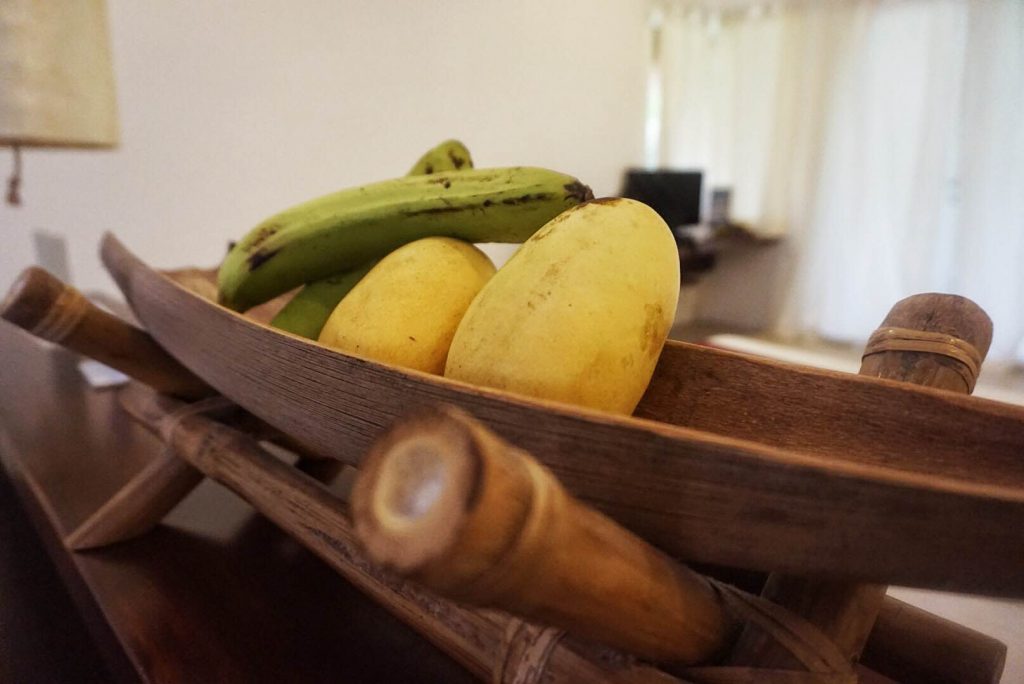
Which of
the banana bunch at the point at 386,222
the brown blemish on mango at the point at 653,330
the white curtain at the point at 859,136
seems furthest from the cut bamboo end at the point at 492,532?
the white curtain at the point at 859,136

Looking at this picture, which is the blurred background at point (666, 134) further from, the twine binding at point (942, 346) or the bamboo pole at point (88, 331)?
the bamboo pole at point (88, 331)

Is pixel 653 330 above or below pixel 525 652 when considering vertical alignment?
above

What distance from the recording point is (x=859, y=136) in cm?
260

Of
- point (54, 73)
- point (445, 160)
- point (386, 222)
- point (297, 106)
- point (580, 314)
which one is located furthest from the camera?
point (297, 106)

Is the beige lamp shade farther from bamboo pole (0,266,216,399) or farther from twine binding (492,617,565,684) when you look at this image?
twine binding (492,617,565,684)

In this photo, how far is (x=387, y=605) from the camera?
0.32 m

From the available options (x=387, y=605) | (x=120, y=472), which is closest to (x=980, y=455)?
(x=387, y=605)

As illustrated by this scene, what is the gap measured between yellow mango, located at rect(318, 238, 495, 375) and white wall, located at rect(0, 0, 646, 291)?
84cm

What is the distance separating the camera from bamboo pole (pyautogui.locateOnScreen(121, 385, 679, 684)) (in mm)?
234

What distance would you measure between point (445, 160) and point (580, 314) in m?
0.29

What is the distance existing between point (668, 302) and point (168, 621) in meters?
0.34

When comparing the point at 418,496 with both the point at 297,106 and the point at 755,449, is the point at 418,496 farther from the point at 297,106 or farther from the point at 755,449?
the point at 297,106

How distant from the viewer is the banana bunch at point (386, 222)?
0.37 m

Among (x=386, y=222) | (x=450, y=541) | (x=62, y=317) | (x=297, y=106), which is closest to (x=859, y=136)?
(x=297, y=106)
